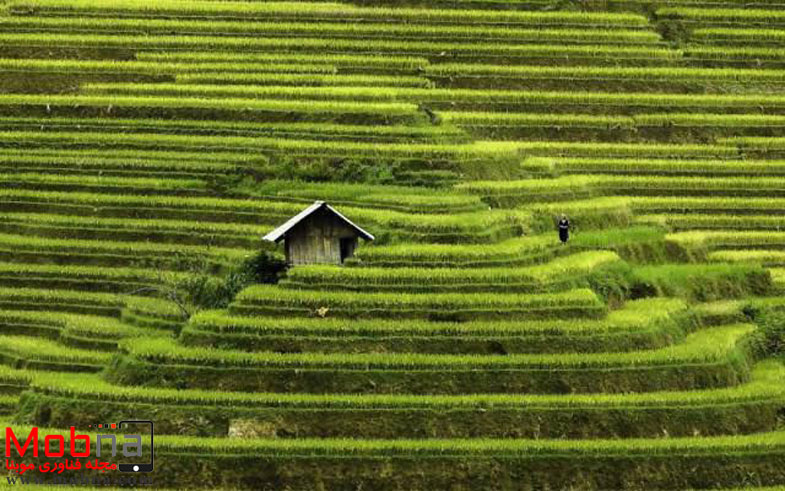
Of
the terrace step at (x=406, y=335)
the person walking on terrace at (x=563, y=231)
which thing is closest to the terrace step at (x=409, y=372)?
the terrace step at (x=406, y=335)

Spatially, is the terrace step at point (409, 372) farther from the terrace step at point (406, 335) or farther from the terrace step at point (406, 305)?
the terrace step at point (406, 305)

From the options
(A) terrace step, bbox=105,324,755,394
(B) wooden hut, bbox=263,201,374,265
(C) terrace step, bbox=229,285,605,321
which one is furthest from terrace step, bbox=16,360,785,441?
(B) wooden hut, bbox=263,201,374,265

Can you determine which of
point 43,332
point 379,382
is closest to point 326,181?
point 43,332

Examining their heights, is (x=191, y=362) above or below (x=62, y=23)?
below

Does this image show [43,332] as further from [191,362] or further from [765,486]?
[765,486]

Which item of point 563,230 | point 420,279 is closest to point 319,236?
point 420,279

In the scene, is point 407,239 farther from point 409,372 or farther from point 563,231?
point 409,372
